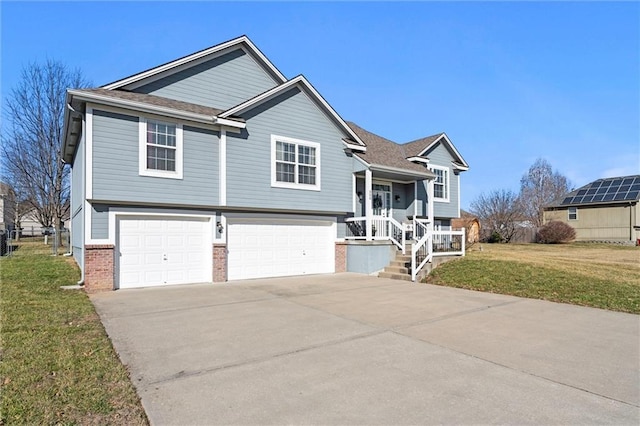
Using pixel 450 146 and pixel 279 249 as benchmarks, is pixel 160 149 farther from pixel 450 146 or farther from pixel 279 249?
pixel 450 146

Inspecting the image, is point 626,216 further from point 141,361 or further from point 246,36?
point 141,361

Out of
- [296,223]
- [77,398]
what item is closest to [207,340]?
[77,398]

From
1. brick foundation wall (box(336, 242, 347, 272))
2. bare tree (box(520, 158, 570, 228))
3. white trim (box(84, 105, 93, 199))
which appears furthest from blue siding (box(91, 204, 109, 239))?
bare tree (box(520, 158, 570, 228))

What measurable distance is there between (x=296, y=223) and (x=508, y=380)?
1121 centimetres

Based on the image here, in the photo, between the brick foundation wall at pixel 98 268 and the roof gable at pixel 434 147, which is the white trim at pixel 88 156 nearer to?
the brick foundation wall at pixel 98 268

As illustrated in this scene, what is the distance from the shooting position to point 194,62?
549 inches

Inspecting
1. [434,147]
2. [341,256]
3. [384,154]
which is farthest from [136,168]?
[434,147]

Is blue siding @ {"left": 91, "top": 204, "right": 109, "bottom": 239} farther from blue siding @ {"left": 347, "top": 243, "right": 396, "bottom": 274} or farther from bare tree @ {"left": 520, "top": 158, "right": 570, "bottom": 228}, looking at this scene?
bare tree @ {"left": 520, "top": 158, "right": 570, "bottom": 228}

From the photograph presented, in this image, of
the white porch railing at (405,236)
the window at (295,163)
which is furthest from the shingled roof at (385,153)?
the white porch railing at (405,236)

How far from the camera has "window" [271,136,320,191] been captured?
47.3ft

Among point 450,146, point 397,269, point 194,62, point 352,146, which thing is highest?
point 194,62

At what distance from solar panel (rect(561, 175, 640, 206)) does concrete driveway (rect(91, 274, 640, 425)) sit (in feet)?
103

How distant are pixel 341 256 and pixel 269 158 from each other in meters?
5.12

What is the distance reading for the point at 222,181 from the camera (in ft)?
43.0
